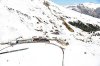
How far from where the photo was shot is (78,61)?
68.0 feet

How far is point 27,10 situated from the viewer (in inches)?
1746

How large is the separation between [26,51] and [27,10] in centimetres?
2318

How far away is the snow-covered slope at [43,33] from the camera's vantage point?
20.3 meters

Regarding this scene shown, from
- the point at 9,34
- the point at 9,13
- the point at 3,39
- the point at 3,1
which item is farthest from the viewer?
the point at 3,1

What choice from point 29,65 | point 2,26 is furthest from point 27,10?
point 29,65

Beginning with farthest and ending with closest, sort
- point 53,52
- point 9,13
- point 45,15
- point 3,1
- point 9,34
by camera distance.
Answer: point 45,15
point 3,1
point 9,13
point 9,34
point 53,52

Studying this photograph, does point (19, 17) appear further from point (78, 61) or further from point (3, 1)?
point (78, 61)

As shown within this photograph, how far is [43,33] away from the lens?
Result: 36.3m

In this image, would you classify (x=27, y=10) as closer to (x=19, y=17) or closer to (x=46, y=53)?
(x=19, y=17)

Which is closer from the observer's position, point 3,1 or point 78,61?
point 78,61

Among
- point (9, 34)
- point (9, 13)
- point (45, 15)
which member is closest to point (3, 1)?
point (9, 13)

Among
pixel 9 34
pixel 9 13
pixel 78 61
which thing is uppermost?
pixel 9 13

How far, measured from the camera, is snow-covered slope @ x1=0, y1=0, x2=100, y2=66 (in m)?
20.3

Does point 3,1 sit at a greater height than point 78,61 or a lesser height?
greater
